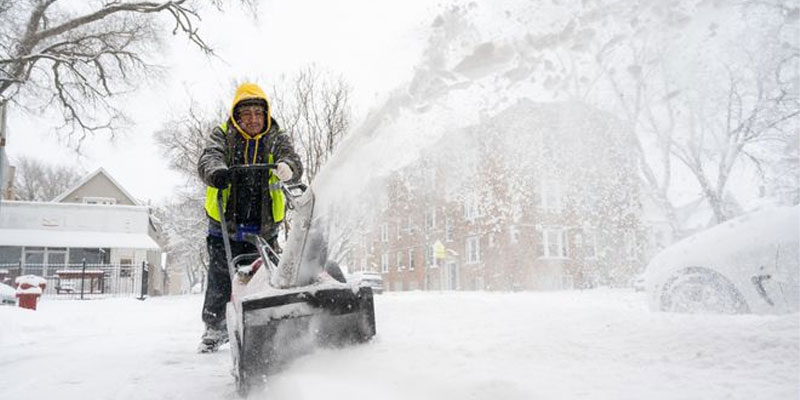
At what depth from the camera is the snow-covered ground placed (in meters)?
1.81

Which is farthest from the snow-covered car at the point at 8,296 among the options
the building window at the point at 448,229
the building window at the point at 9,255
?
the building window at the point at 9,255

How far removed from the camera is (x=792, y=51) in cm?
337

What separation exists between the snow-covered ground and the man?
17.8 inches

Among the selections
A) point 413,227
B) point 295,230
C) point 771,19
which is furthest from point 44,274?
point 771,19

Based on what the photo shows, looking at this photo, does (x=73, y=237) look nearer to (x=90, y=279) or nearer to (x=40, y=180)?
(x=90, y=279)

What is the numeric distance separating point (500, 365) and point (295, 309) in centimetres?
101

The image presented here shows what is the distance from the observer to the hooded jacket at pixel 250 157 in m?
3.47

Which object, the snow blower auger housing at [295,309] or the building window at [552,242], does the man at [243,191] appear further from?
the building window at [552,242]

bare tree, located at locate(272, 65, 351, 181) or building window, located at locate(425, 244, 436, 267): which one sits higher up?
bare tree, located at locate(272, 65, 351, 181)

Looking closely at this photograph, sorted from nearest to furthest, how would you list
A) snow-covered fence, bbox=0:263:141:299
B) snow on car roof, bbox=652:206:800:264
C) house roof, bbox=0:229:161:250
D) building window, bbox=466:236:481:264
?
snow on car roof, bbox=652:206:800:264, building window, bbox=466:236:481:264, snow-covered fence, bbox=0:263:141:299, house roof, bbox=0:229:161:250

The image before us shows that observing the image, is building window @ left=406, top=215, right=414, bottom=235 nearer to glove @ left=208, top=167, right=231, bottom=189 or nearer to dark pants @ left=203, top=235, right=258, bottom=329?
dark pants @ left=203, top=235, right=258, bottom=329

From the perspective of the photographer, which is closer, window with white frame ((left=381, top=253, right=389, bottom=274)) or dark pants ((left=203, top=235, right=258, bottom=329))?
dark pants ((left=203, top=235, right=258, bottom=329))

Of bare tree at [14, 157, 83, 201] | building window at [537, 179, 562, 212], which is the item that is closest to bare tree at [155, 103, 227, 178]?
building window at [537, 179, 562, 212]

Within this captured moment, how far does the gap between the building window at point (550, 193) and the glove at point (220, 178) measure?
6.31 metres
